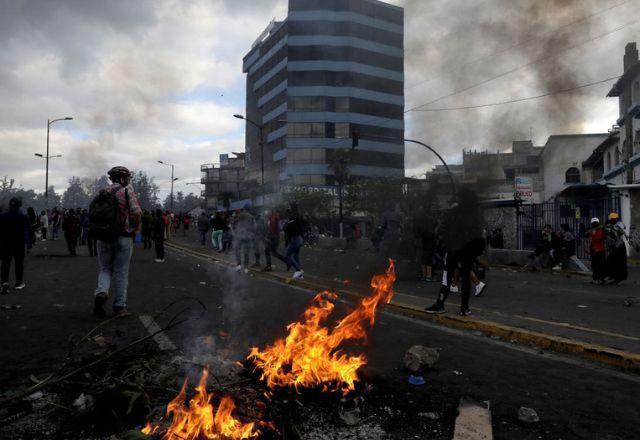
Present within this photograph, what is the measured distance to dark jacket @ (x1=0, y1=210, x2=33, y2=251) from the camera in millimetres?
7793

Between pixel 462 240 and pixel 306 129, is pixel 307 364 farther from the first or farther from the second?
pixel 306 129

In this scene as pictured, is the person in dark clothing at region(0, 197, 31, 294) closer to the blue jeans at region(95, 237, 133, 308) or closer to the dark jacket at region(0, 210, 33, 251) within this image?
the dark jacket at region(0, 210, 33, 251)

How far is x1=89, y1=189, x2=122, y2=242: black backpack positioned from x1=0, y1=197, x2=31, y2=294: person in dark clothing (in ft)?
10.9

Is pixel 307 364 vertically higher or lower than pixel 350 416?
higher

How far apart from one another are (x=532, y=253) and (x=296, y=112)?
50046 millimetres

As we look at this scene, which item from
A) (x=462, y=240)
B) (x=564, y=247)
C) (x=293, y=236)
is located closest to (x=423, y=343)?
(x=462, y=240)

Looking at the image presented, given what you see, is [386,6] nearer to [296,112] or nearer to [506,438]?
[506,438]

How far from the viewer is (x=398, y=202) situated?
11852 millimetres

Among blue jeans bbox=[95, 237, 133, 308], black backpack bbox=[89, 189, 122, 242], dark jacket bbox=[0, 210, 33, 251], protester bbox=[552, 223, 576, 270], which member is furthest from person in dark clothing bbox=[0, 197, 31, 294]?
protester bbox=[552, 223, 576, 270]

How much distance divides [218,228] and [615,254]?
39.8 ft

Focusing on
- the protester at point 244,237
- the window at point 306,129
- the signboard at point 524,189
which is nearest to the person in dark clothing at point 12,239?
the protester at point 244,237

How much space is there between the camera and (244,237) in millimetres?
11875

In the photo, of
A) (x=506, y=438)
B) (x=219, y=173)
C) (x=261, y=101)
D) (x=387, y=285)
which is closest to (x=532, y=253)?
(x=387, y=285)

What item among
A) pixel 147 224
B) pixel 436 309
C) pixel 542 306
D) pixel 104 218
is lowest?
pixel 542 306
